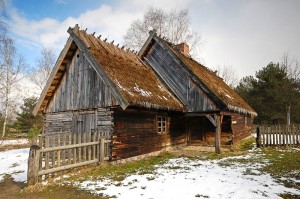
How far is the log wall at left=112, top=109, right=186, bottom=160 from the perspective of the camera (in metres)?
11.6

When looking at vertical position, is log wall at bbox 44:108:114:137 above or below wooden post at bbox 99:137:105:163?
above

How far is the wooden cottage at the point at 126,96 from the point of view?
11812 millimetres

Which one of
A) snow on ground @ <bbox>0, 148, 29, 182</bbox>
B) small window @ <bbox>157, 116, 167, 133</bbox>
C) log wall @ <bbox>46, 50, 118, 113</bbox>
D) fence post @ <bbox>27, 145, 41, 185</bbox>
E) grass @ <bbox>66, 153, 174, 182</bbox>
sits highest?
log wall @ <bbox>46, 50, 118, 113</bbox>

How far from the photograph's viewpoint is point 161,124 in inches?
601

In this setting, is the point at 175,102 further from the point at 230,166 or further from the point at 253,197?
the point at 253,197

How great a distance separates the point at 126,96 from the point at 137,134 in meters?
2.72

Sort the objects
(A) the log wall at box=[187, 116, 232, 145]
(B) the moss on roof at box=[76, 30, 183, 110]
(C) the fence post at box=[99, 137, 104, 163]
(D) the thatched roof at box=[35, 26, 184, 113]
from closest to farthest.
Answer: (C) the fence post at box=[99, 137, 104, 163], (D) the thatched roof at box=[35, 26, 184, 113], (B) the moss on roof at box=[76, 30, 183, 110], (A) the log wall at box=[187, 116, 232, 145]

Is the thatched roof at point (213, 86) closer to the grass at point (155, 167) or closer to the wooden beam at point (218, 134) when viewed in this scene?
the wooden beam at point (218, 134)

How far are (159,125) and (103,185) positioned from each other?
7.77m

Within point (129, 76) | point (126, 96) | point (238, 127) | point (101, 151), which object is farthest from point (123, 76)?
point (238, 127)

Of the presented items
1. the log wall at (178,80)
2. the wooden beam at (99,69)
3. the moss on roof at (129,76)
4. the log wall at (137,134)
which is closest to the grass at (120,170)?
the log wall at (137,134)

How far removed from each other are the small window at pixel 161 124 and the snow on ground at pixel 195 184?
16.3ft

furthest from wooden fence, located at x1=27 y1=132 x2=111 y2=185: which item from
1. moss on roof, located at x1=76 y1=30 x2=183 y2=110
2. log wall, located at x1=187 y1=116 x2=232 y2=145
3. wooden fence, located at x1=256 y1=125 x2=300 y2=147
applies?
wooden fence, located at x1=256 y1=125 x2=300 y2=147

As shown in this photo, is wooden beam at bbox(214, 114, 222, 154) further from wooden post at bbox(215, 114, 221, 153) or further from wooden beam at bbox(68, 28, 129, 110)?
wooden beam at bbox(68, 28, 129, 110)
